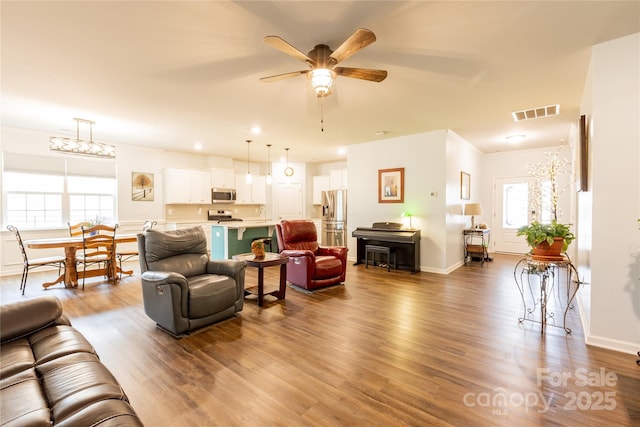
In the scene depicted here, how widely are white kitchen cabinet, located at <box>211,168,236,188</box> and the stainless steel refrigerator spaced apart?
263 cm

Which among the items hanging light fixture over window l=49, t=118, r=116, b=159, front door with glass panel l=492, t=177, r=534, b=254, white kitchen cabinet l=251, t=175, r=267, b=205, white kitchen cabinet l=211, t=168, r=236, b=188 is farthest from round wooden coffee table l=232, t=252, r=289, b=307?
front door with glass panel l=492, t=177, r=534, b=254

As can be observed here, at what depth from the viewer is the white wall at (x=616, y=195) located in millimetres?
2430

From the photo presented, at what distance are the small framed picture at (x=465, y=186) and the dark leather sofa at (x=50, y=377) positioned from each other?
6332 millimetres

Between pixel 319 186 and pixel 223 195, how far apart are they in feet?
9.46

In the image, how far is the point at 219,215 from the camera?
7992mm

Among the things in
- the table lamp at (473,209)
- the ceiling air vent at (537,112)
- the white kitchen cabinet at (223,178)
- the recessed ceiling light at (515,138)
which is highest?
the recessed ceiling light at (515,138)

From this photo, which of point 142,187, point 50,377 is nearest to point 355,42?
point 50,377

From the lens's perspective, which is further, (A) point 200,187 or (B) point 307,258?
(A) point 200,187


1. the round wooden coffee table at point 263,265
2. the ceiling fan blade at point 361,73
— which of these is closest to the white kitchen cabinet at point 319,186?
the round wooden coffee table at point 263,265

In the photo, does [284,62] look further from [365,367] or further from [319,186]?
[319,186]

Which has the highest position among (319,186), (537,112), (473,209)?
(537,112)

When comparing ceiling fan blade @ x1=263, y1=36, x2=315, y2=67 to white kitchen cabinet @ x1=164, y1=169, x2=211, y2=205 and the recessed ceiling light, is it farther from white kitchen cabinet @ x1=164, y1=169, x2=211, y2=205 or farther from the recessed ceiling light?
white kitchen cabinet @ x1=164, y1=169, x2=211, y2=205

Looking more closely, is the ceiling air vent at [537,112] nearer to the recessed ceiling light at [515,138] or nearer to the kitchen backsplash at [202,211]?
the recessed ceiling light at [515,138]

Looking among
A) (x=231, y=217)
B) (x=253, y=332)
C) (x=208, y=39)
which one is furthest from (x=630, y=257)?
(x=231, y=217)
